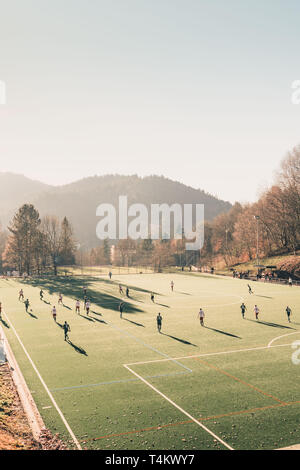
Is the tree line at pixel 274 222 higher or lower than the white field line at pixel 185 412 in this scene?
higher

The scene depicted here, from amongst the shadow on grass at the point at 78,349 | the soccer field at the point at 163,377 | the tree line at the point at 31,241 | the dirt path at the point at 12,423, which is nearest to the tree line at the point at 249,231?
the tree line at the point at 31,241

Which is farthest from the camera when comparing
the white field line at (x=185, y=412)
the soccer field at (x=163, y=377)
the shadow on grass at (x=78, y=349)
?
the shadow on grass at (x=78, y=349)

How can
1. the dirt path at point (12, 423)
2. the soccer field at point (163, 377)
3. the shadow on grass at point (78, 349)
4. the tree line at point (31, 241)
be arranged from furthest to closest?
the tree line at point (31, 241)
the shadow on grass at point (78, 349)
the soccer field at point (163, 377)
the dirt path at point (12, 423)

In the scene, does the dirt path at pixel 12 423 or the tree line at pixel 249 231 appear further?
the tree line at pixel 249 231

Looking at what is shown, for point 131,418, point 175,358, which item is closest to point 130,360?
point 175,358

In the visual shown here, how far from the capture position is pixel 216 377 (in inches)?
808

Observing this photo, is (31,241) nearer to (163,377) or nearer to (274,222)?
(274,222)

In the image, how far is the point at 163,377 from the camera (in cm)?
2058

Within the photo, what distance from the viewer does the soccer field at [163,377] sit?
1450 cm

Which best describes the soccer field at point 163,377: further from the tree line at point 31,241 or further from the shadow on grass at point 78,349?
the tree line at point 31,241

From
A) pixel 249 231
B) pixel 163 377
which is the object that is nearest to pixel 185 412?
pixel 163 377
